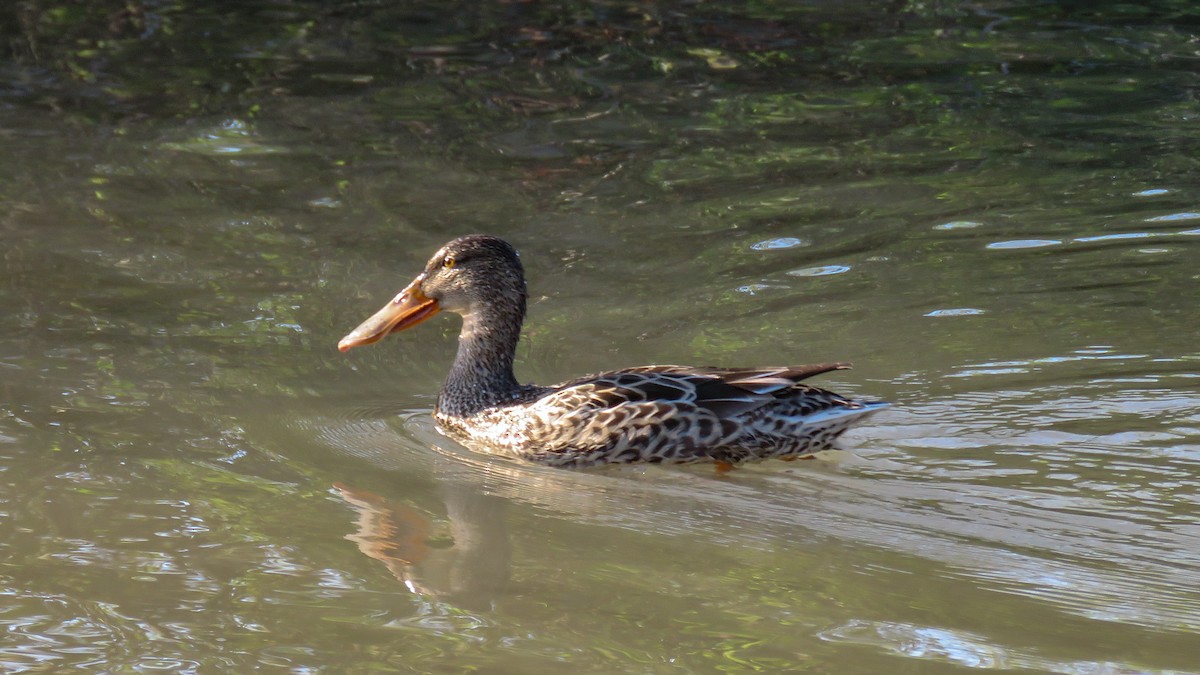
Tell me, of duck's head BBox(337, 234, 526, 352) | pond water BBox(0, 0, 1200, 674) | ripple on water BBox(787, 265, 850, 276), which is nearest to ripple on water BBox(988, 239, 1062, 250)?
pond water BBox(0, 0, 1200, 674)

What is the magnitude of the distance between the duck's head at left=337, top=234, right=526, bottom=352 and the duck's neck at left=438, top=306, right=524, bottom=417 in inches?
1.0

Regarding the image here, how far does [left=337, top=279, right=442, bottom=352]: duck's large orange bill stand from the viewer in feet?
25.9

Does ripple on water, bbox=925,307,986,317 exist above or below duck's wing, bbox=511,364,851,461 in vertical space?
above

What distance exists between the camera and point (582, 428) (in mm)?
7113

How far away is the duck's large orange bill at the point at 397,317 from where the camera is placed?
789 centimetres

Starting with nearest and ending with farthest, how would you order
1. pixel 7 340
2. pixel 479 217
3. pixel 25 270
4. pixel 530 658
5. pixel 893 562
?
pixel 530 658
pixel 893 562
pixel 7 340
pixel 25 270
pixel 479 217

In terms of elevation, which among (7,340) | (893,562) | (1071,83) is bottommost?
(893,562)

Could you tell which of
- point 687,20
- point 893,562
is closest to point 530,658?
point 893,562

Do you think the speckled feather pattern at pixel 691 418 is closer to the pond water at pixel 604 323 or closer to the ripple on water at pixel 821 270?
the pond water at pixel 604 323

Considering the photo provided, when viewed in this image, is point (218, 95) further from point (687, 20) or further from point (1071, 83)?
point (1071, 83)

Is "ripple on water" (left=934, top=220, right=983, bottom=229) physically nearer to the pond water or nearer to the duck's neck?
the pond water

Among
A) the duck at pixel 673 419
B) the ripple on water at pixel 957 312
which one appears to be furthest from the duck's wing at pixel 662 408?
the ripple on water at pixel 957 312

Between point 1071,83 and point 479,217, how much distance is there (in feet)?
19.5

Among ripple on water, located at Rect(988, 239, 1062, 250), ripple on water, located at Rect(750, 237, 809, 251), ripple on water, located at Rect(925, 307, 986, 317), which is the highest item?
ripple on water, located at Rect(750, 237, 809, 251)
